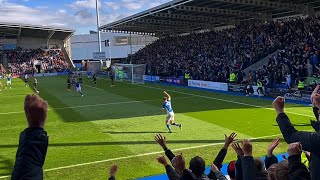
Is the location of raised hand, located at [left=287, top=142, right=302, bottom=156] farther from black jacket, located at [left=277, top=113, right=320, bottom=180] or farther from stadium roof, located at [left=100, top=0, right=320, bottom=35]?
stadium roof, located at [left=100, top=0, right=320, bottom=35]

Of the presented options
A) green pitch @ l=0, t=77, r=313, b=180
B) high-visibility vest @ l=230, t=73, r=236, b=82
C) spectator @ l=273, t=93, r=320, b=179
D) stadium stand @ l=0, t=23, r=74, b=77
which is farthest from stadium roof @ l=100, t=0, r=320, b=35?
spectator @ l=273, t=93, r=320, b=179

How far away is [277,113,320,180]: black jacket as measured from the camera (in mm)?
4227

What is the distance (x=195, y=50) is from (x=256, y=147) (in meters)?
40.1

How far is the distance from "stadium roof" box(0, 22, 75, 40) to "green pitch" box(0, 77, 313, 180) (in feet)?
159

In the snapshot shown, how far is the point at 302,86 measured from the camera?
28.1 metres

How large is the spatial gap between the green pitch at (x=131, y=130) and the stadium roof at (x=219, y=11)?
42.8 ft

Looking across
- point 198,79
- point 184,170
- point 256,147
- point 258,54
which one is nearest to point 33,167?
point 184,170

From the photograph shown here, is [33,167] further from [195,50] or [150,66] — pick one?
[150,66]

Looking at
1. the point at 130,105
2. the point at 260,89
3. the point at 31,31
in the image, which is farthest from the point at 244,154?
the point at 31,31

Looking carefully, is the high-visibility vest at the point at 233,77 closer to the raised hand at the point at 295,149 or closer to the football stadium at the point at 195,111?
the football stadium at the point at 195,111

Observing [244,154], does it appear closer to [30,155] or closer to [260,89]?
[30,155]

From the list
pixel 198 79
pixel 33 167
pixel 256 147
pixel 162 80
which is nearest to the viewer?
pixel 33 167

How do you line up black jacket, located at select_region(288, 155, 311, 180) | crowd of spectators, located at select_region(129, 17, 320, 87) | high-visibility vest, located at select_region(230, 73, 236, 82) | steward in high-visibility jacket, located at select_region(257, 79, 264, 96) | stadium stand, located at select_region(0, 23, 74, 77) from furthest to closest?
stadium stand, located at select_region(0, 23, 74, 77) < high-visibility vest, located at select_region(230, 73, 236, 82) < crowd of spectators, located at select_region(129, 17, 320, 87) < steward in high-visibility jacket, located at select_region(257, 79, 264, 96) < black jacket, located at select_region(288, 155, 311, 180)

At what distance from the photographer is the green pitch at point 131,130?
13.1 metres
